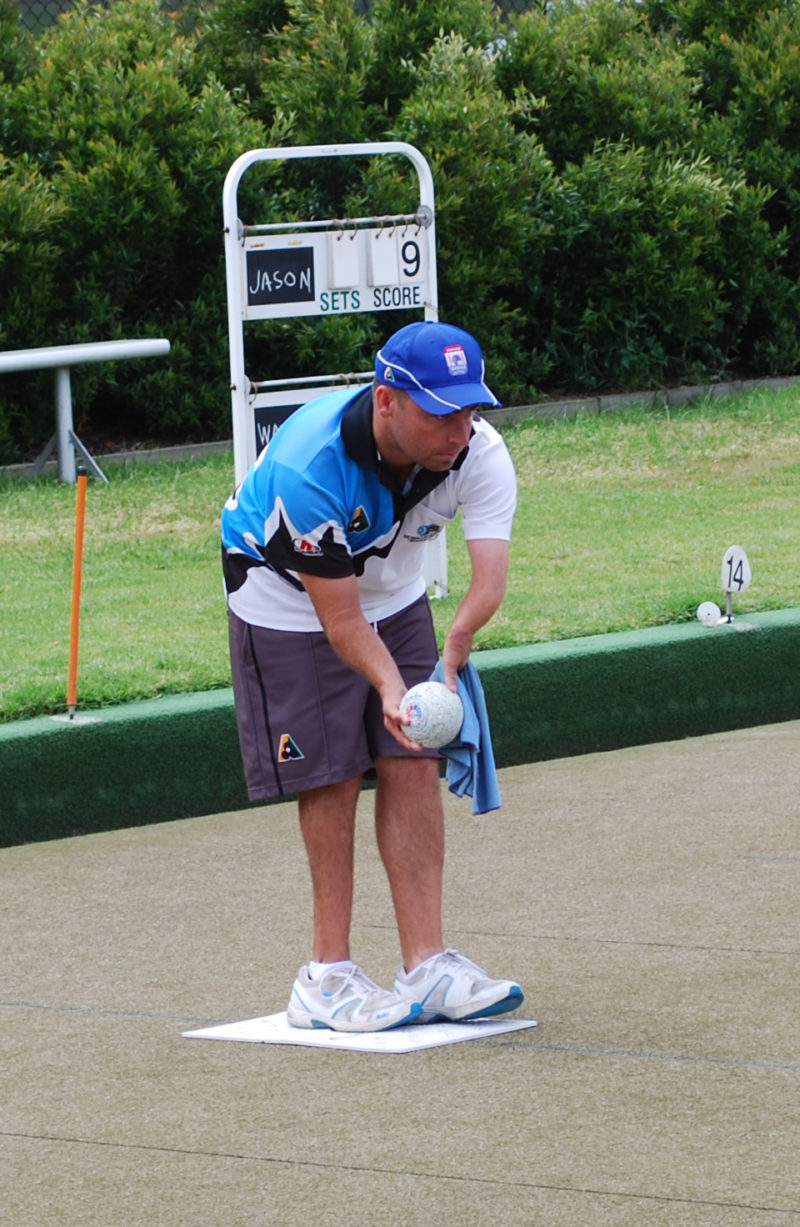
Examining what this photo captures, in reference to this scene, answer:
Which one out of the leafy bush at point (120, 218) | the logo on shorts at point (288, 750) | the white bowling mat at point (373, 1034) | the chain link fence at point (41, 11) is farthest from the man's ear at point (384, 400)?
the chain link fence at point (41, 11)

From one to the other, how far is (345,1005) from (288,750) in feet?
1.74

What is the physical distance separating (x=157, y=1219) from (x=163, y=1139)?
0.33m

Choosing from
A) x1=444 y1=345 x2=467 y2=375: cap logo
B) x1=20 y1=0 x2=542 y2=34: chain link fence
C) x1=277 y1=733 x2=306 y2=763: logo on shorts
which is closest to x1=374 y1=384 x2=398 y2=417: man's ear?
x1=444 y1=345 x2=467 y2=375: cap logo

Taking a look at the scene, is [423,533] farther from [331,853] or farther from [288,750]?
[331,853]

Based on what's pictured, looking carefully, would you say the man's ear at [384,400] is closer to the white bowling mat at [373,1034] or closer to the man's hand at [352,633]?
the man's hand at [352,633]

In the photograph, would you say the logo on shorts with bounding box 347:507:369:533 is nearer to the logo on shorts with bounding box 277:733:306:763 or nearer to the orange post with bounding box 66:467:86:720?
the logo on shorts with bounding box 277:733:306:763

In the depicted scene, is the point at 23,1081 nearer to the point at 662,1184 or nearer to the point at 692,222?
the point at 662,1184

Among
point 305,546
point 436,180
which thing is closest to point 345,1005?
point 305,546

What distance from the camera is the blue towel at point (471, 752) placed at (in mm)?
3930

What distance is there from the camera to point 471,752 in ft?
13.0

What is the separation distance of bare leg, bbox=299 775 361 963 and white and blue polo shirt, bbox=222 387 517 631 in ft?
1.17

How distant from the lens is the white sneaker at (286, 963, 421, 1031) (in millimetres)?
3930

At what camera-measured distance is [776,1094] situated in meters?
3.50

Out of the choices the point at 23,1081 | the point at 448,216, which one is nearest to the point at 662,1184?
the point at 23,1081
